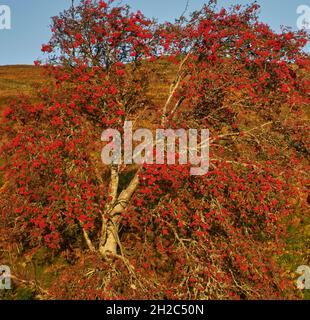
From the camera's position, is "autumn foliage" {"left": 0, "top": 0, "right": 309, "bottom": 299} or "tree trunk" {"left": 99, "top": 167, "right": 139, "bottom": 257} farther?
"tree trunk" {"left": 99, "top": 167, "right": 139, "bottom": 257}

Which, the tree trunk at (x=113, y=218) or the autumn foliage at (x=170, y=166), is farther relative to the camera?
the tree trunk at (x=113, y=218)

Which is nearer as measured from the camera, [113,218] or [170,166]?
[170,166]

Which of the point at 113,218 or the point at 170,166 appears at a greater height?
the point at 170,166

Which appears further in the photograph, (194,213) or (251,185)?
(194,213)

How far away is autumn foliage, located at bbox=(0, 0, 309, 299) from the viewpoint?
9.70m

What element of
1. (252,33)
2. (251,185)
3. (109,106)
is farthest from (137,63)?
(251,185)

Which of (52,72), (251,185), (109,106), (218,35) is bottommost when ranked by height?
(251,185)

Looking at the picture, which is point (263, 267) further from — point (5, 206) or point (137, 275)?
point (5, 206)

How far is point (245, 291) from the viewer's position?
9992mm

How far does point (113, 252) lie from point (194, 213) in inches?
119

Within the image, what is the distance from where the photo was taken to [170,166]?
9.45 meters

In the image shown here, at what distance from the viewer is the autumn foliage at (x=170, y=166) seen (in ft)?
31.8
